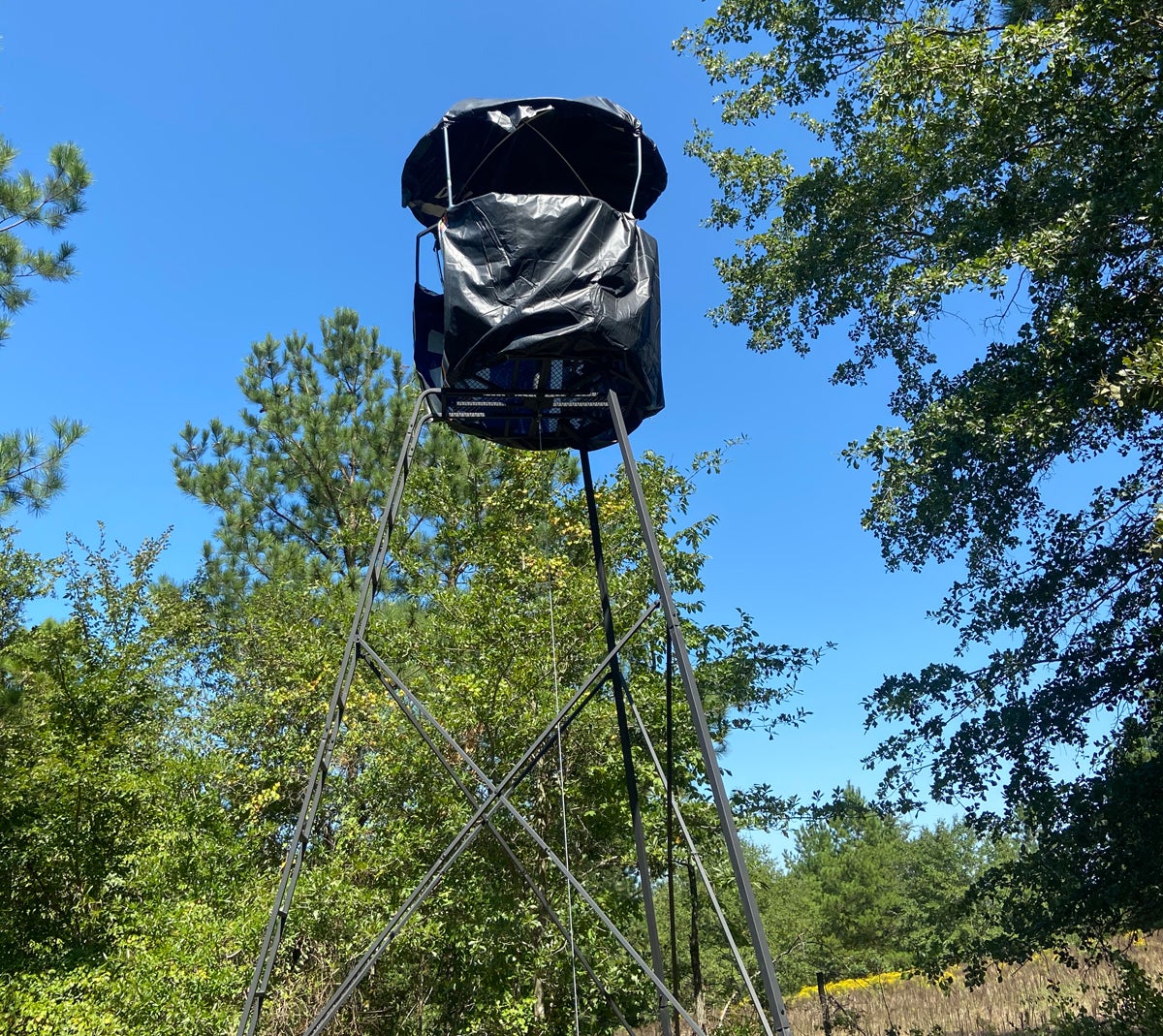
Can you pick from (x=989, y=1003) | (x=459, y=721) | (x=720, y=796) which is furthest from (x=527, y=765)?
(x=989, y=1003)

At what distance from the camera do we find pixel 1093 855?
609cm

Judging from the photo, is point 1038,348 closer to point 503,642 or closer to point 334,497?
point 503,642

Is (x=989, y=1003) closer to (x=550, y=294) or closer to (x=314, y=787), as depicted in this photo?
(x=314, y=787)

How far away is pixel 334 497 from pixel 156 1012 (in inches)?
291

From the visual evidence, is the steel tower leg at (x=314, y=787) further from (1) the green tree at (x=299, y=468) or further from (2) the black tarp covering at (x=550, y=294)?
(1) the green tree at (x=299, y=468)

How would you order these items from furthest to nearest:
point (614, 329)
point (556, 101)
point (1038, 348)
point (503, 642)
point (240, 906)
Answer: point (503, 642)
point (1038, 348)
point (240, 906)
point (556, 101)
point (614, 329)

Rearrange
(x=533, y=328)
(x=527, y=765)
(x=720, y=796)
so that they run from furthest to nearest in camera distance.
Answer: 1. (x=527, y=765)
2. (x=533, y=328)
3. (x=720, y=796)

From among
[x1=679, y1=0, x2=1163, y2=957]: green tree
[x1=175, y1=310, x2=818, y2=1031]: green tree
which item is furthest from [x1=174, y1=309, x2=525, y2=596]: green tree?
[x1=679, y1=0, x2=1163, y2=957]: green tree

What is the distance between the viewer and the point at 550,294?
284 centimetres

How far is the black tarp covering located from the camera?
2.83 metres

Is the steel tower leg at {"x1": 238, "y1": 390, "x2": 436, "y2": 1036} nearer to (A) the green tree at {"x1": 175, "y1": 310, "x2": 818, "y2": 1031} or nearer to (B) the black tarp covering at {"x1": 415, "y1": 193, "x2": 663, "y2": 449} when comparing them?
(B) the black tarp covering at {"x1": 415, "y1": 193, "x2": 663, "y2": 449}

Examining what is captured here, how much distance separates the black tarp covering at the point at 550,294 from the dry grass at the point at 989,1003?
6.43m

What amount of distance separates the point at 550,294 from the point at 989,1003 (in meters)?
8.86

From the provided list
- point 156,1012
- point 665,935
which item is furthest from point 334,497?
point 665,935
